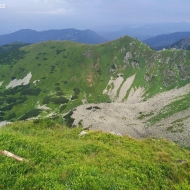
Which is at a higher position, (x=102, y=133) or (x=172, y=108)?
(x=102, y=133)

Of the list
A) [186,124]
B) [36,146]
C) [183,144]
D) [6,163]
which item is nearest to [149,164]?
[36,146]

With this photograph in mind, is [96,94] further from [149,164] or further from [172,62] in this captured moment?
[149,164]

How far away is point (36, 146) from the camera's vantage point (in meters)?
21.3

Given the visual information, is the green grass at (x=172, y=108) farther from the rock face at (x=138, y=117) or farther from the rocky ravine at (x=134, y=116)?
the rocky ravine at (x=134, y=116)

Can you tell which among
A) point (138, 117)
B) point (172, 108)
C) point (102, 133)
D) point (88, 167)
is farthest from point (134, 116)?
point (88, 167)

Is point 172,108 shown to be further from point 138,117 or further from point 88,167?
point 88,167

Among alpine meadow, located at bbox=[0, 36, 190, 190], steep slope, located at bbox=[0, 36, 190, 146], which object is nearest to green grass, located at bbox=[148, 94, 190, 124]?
steep slope, located at bbox=[0, 36, 190, 146]

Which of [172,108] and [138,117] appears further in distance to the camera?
[138,117]

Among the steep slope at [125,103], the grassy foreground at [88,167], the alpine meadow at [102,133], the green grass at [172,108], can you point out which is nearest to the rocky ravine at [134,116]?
the steep slope at [125,103]

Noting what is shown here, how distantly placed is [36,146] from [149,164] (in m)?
13.2

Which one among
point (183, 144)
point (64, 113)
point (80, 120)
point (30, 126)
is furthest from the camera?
point (64, 113)

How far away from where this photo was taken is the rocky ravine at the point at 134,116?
107 m

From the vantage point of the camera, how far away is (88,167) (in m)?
18.4

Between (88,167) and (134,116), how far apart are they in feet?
410
